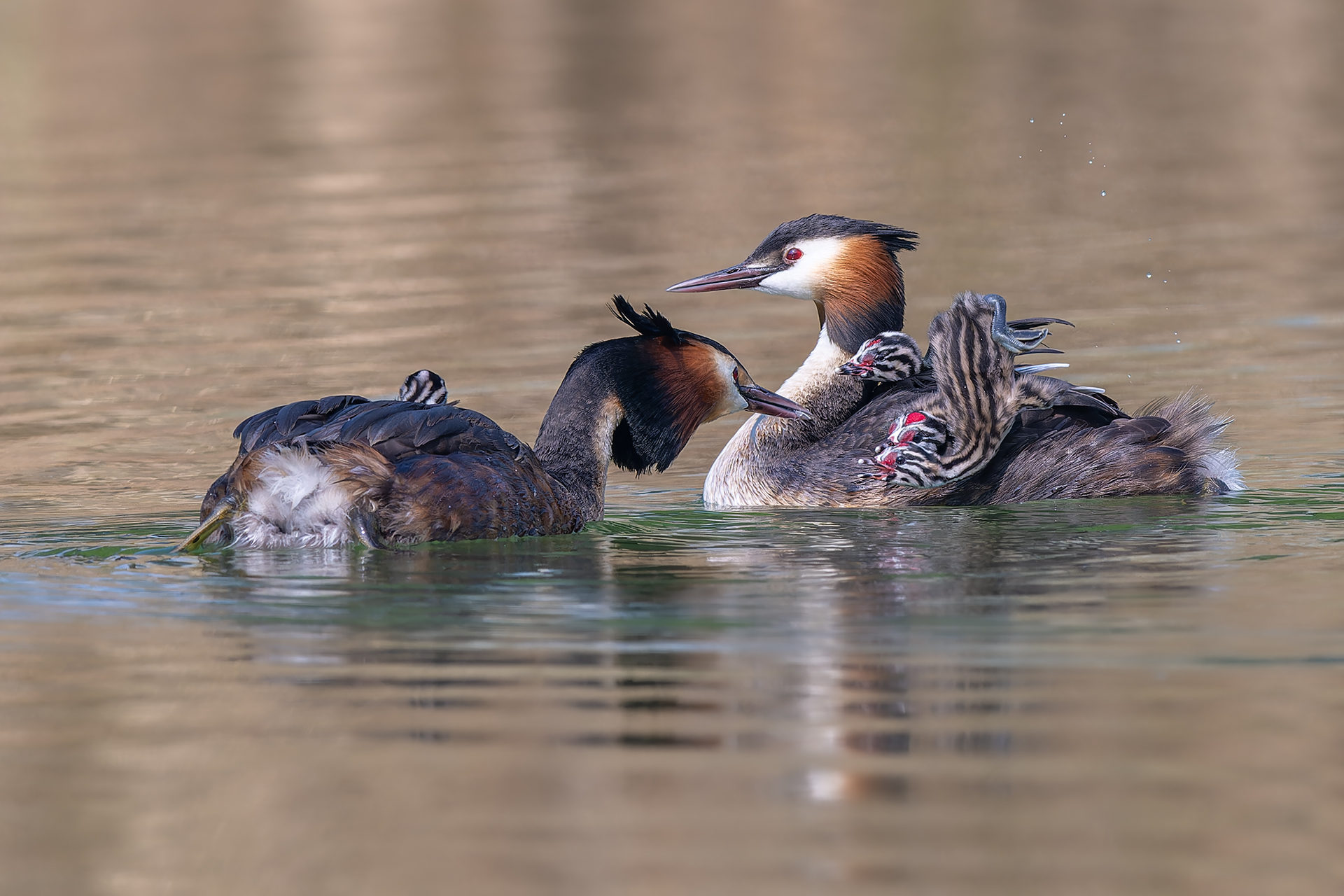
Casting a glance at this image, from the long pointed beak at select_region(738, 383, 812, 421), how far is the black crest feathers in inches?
18.9

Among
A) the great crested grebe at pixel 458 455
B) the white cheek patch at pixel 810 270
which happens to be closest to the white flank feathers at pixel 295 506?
the great crested grebe at pixel 458 455

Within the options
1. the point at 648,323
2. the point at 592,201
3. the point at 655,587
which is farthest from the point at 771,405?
the point at 592,201

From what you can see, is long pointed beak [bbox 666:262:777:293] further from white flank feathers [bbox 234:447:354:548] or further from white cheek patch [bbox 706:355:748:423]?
white flank feathers [bbox 234:447:354:548]

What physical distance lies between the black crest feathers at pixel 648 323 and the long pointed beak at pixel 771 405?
481mm

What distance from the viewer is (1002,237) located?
15789 millimetres

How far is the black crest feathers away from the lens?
825 cm

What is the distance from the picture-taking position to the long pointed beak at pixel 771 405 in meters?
8.73

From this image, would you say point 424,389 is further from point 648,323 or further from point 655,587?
point 655,587

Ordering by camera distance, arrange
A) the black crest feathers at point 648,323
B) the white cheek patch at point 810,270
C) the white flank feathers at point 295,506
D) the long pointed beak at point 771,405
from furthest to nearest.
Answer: the white cheek patch at point 810,270 < the long pointed beak at point 771,405 < the black crest feathers at point 648,323 < the white flank feathers at point 295,506

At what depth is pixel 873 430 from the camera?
8859 mm

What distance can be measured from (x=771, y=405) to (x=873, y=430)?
0.46 meters

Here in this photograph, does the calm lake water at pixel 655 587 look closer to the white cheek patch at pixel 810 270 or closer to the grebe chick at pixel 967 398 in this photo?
the grebe chick at pixel 967 398

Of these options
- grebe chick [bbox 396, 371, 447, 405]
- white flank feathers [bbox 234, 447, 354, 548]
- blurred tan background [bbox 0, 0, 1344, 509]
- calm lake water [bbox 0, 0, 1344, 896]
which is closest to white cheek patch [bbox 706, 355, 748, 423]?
calm lake water [bbox 0, 0, 1344, 896]

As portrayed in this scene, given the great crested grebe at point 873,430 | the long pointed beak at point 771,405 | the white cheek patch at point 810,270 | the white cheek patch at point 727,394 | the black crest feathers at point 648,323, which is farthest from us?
the white cheek patch at point 810,270
